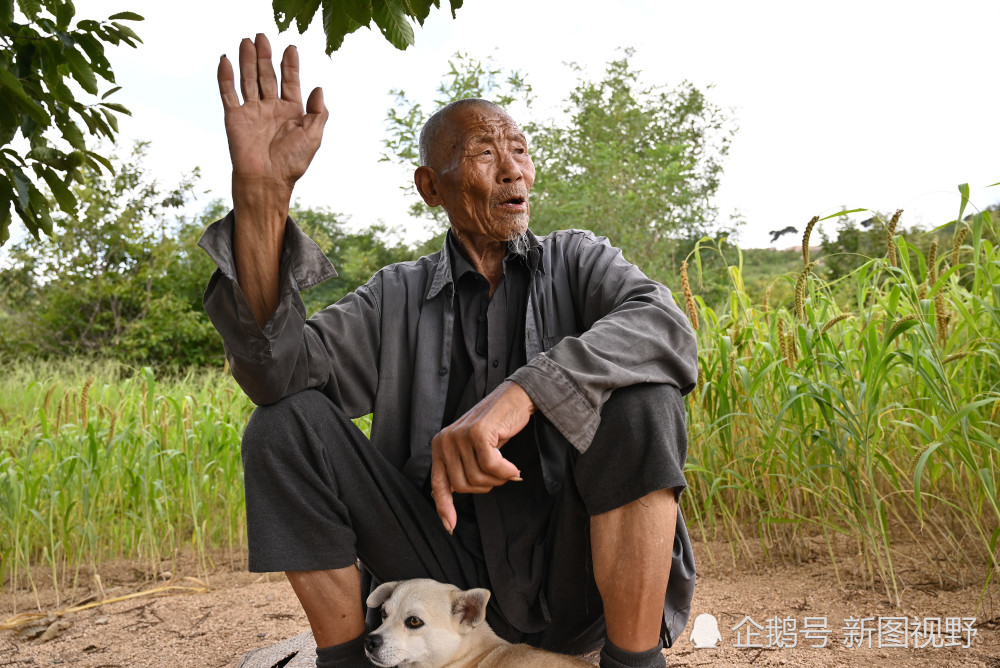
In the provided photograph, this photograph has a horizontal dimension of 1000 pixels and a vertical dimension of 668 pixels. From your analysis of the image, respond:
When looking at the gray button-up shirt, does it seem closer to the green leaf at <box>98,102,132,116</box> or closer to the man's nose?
the man's nose

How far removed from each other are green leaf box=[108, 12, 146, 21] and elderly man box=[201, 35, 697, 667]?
65 cm

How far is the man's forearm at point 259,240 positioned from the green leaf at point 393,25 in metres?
0.42

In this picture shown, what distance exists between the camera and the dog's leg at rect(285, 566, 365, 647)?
1862 mm

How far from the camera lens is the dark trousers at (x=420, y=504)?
167 cm

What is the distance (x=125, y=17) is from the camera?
7.06ft

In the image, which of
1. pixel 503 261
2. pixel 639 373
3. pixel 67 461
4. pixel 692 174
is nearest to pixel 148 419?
pixel 67 461

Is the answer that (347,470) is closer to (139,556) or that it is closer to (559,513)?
(559,513)

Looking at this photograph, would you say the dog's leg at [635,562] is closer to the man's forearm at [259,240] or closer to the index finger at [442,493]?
the index finger at [442,493]

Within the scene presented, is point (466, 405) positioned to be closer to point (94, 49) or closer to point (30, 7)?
point (94, 49)

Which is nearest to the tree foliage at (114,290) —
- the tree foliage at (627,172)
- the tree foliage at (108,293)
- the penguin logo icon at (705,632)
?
the tree foliage at (108,293)

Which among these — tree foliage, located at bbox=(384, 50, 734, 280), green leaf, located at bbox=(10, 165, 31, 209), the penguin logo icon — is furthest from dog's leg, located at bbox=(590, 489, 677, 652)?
tree foliage, located at bbox=(384, 50, 734, 280)

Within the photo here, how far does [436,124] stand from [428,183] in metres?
0.18

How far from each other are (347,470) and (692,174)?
33.3 ft

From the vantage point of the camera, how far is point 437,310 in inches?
87.8
